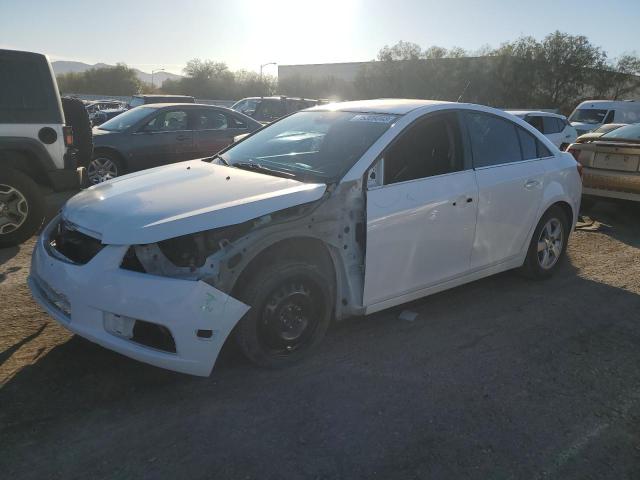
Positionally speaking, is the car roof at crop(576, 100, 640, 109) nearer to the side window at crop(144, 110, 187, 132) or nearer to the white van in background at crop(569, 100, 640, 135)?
the white van in background at crop(569, 100, 640, 135)

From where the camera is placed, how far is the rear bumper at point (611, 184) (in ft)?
24.4

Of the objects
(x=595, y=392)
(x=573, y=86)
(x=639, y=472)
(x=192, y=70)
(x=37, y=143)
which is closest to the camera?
(x=639, y=472)

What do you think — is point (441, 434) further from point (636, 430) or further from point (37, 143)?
point (37, 143)

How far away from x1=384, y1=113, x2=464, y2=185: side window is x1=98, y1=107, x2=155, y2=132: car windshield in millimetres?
7358

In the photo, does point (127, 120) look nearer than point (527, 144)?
No

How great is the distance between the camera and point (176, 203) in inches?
128

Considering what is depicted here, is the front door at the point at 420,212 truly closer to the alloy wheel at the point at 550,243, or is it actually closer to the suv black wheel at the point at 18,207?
the alloy wheel at the point at 550,243

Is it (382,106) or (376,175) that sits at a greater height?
(382,106)

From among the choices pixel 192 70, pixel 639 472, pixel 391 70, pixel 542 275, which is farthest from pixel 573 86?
pixel 639 472

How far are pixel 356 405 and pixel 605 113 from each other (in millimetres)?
19117

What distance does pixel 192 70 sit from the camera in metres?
63.8

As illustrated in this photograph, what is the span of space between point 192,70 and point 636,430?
66.7 metres

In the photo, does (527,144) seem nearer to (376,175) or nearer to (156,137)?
(376,175)

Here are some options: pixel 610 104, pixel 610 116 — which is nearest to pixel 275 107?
pixel 610 116
